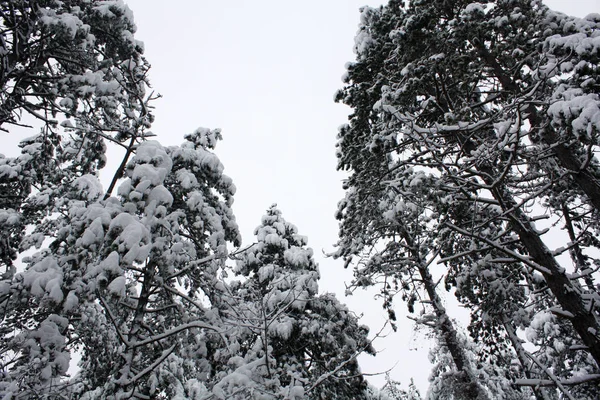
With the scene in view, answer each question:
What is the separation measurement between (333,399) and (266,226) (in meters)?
6.51

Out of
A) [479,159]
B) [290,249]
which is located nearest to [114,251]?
[479,159]

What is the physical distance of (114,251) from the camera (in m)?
4.94

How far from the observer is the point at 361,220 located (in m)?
10.6

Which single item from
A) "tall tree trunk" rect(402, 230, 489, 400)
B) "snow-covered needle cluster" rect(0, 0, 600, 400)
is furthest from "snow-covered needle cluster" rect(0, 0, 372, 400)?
"tall tree trunk" rect(402, 230, 489, 400)

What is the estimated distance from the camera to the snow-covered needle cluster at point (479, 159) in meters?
4.55

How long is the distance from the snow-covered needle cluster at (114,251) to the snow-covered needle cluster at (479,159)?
291 centimetres

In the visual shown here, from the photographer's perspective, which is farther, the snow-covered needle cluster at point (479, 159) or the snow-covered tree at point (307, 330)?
the snow-covered tree at point (307, 330)

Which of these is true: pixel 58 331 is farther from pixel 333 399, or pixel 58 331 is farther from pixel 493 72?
pixel 493 72

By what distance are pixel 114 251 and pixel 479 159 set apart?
5.51 m

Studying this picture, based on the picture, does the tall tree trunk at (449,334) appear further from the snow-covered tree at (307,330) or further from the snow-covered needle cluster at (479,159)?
the snow-covered tree at (307,330)

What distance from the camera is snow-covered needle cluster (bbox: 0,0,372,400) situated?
493 centimetres

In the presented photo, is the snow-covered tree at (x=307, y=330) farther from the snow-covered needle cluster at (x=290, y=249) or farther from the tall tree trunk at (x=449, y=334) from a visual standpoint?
the tall tree trunk at (x=449, y=334)

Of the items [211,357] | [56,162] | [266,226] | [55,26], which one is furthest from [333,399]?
[55,26]

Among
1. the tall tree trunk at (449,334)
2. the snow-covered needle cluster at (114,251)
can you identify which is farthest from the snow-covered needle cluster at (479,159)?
the snow-covered needle cluster at (114,251)
